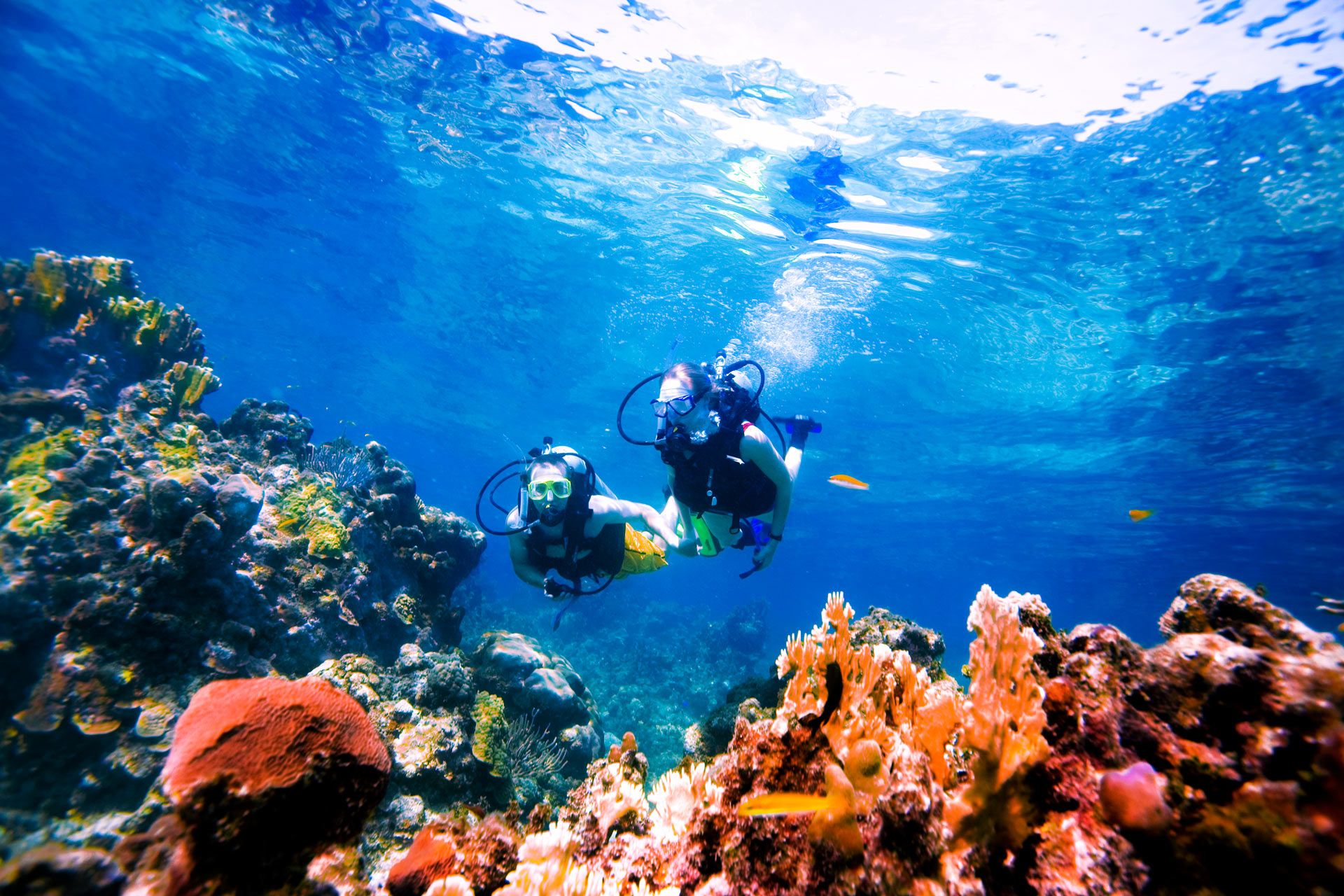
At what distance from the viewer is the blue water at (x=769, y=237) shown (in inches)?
429

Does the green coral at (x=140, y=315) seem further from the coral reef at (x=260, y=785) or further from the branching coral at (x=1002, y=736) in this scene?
the branching coral at (x=1002, y=736)

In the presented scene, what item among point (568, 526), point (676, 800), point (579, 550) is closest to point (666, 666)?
point (579, 550)

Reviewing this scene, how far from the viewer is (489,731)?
5625 mm

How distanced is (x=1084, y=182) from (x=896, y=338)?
7873 millimetres

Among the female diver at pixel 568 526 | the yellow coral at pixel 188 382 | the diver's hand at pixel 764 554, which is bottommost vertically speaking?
the diver's hand at pixel 764 554

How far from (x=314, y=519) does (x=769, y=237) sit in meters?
14.0

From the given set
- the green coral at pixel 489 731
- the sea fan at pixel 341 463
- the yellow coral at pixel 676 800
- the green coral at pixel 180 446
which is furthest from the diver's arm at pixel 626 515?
the green coral at pixel 180 446

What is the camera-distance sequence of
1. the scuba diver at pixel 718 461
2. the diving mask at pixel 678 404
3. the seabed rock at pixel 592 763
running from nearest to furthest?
1. the seabed rock at pixel 592 763
2. the diving mask at pixel 678 404
3. the scuba diver at pixel 718 461

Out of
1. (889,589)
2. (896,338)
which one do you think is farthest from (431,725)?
(889,589)

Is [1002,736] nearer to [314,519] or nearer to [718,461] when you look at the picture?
[718,461]

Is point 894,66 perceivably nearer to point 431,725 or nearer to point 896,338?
point 896,338

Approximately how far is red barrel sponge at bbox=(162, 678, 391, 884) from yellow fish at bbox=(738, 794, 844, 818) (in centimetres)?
161

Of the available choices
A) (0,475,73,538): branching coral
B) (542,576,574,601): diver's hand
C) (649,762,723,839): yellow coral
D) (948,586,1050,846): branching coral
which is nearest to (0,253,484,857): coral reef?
(0,475,73,538): branching coral

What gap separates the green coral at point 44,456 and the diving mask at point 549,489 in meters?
5.55
